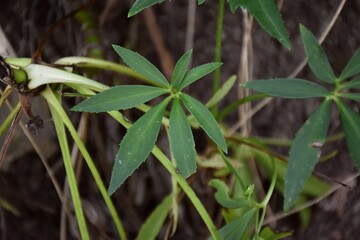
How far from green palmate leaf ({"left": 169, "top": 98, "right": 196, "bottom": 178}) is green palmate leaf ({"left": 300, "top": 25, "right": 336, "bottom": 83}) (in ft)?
0.51

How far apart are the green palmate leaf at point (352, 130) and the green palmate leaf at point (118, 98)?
19 cm

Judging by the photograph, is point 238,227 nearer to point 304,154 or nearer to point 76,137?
point 304,154

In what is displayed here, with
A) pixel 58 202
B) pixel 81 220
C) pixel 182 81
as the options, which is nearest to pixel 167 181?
pixel 58 202

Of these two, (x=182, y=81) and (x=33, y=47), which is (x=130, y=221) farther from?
(x=182, y=81)

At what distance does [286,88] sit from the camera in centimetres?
59

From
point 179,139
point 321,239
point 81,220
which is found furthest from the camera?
point 321,239

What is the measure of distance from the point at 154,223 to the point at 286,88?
372 mm

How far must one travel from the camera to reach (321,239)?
3.39ft

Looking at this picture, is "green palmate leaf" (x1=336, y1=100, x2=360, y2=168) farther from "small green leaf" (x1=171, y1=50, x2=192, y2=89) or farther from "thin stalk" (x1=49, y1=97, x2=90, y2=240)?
"thin stalk" (x1=49, y1=97, x2=90, y2=240)

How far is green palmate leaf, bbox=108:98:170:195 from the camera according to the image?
562mm

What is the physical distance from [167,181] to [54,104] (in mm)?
484

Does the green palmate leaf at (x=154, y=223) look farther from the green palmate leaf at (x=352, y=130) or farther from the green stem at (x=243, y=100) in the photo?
the green palmate leaf at (x=352, y=130)

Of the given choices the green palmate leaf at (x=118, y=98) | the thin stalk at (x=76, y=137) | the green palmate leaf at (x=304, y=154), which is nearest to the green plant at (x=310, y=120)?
the green palmate leaf at (x=304, y=154)

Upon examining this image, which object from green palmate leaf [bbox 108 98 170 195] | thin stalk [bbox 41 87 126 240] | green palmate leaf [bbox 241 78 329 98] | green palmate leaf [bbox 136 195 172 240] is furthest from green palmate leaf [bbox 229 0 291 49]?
green palmate leaf [bbox 136 195 172 240]
